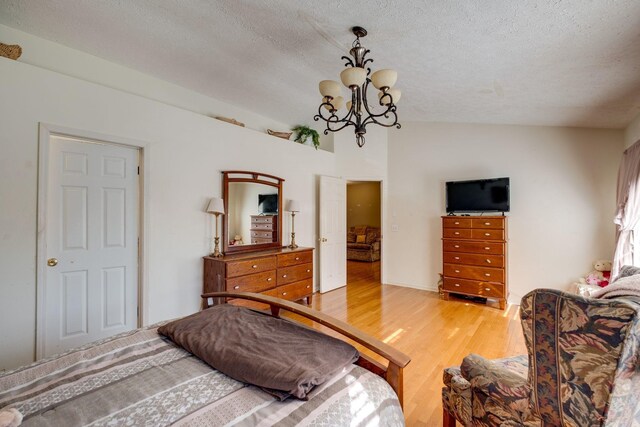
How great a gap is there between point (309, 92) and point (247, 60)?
993 mm

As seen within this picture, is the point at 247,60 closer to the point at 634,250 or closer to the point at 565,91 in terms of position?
the point at 565,91

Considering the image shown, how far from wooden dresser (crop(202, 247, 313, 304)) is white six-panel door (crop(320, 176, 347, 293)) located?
0.69m

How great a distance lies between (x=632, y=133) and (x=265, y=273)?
4.58 m

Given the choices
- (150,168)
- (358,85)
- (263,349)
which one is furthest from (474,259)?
(150,168)

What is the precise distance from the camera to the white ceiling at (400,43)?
1.88 metres

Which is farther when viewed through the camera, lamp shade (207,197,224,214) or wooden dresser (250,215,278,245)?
wooden dresser (250,215,278,245)

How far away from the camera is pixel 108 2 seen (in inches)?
81.8

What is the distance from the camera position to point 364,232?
7.98 metres

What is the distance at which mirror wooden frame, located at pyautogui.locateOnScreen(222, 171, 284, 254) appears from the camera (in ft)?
11.7

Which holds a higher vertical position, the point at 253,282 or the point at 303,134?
the point at 303,134

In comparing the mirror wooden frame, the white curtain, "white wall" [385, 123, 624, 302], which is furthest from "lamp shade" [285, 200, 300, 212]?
the white curtain

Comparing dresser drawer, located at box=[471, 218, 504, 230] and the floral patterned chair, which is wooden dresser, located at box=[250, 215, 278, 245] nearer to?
dresser drawer, located at box=[471, 218, 504, 230]

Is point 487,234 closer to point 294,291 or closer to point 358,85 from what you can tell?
point 294,291

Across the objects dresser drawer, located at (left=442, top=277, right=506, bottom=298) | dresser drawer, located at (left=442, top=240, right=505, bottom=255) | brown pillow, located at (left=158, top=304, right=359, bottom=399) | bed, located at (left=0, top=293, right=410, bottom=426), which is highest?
dresser drawer, located at (left=442, top=240, right=505, bottom=255)
